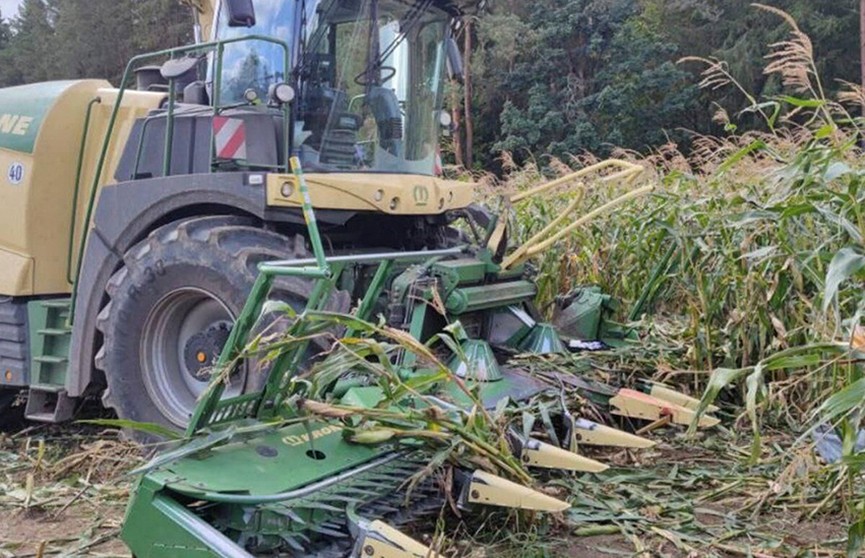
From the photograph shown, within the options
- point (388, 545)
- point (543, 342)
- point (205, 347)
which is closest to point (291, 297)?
point (205, 347)

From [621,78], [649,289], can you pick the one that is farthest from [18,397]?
[621,78]

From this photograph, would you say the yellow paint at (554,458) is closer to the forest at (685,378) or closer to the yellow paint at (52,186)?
the forest at (685,378)

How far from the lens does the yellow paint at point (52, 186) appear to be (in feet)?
14.8

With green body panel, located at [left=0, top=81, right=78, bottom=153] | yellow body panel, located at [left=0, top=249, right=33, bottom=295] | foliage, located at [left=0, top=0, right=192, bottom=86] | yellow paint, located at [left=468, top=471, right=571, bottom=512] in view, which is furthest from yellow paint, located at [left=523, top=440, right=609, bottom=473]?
foliage, located at [left=0, top=0, right=192, bottom=86]

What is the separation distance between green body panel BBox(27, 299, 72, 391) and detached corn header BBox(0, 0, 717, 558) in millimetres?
13

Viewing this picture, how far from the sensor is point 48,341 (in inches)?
173

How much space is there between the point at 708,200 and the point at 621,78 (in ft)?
67.9

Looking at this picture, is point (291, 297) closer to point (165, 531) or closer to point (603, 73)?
point (165, 531)

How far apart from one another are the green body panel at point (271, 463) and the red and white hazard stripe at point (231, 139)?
5.31 feet

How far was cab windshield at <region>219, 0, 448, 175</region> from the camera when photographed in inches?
158

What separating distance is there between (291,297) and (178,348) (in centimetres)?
81

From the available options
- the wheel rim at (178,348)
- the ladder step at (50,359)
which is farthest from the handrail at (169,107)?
the wheel rim at (178,348)

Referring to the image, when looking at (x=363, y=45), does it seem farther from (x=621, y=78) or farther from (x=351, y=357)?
(x=621, y=78)

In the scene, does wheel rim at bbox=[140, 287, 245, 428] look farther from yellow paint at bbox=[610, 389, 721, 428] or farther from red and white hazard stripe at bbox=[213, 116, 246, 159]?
yellow paint at bbox=[610, 389, 721, 428]
